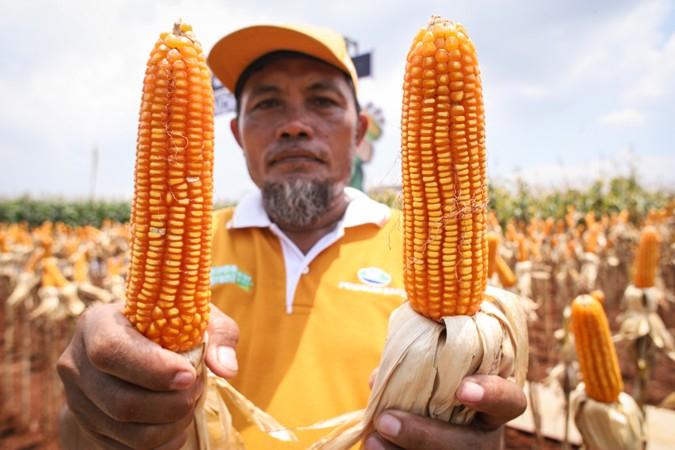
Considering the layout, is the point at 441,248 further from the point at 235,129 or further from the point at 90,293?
the point at 90,293

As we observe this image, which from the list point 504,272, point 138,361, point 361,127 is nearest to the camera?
point 138,361

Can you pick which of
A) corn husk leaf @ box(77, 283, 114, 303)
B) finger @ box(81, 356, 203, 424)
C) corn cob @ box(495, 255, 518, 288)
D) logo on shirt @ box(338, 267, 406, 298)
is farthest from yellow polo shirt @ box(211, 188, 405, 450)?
corn husk leaf @ box(77, 283, 114, 303)

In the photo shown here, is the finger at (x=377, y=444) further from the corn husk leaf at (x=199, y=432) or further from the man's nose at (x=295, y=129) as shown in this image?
the man's nose at (x=295, y=129)

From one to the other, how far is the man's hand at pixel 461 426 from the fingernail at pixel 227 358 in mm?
434

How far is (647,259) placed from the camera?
353cm

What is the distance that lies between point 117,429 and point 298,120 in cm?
158

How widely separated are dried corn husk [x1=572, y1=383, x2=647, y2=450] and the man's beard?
5.70 ft

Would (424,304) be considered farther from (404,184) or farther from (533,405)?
(533,405)

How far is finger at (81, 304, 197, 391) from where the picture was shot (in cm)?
104

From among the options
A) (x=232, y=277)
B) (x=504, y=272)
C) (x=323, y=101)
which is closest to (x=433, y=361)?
(x=232, y=277)

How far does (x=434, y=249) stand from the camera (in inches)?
44.3

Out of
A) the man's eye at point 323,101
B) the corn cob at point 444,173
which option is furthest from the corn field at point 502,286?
Answer: the man's eye at point 323,101

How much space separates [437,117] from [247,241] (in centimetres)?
150

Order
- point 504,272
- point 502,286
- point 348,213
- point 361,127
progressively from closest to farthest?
point 348,213
point 361,127
point 504,272
point 502,286
